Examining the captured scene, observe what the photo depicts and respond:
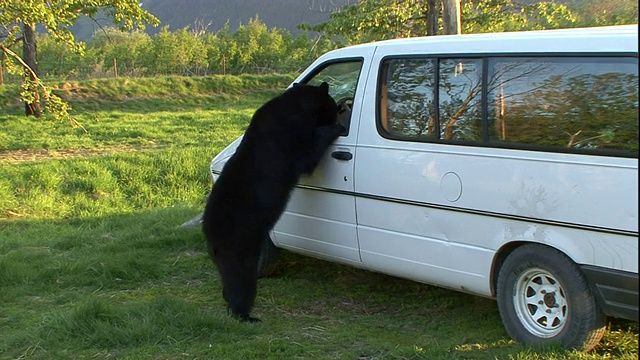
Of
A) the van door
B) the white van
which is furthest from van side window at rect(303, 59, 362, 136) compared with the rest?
the white van

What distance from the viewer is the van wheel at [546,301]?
3.66m

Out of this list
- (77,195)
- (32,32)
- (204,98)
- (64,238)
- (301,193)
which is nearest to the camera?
(301,193)

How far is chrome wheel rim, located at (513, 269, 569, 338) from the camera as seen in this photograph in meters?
3.82

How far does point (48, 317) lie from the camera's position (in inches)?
191

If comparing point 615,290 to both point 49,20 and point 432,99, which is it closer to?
point 432,99

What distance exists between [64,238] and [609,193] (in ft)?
19.9

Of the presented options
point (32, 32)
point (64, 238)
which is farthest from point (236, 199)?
point (32, 32)

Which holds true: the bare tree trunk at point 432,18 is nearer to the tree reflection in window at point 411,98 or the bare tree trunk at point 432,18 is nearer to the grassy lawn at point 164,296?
the grassy lawn at point 164,296

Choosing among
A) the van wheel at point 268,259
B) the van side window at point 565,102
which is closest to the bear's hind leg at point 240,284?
the van wheel at point 268,259

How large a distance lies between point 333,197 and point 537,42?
189 centimetres

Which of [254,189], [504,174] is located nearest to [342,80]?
[254,189]

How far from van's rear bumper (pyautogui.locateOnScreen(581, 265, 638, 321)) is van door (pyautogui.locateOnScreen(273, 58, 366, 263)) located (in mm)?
1804

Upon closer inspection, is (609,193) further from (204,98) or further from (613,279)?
(204,98)

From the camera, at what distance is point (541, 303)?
3.93 meters
